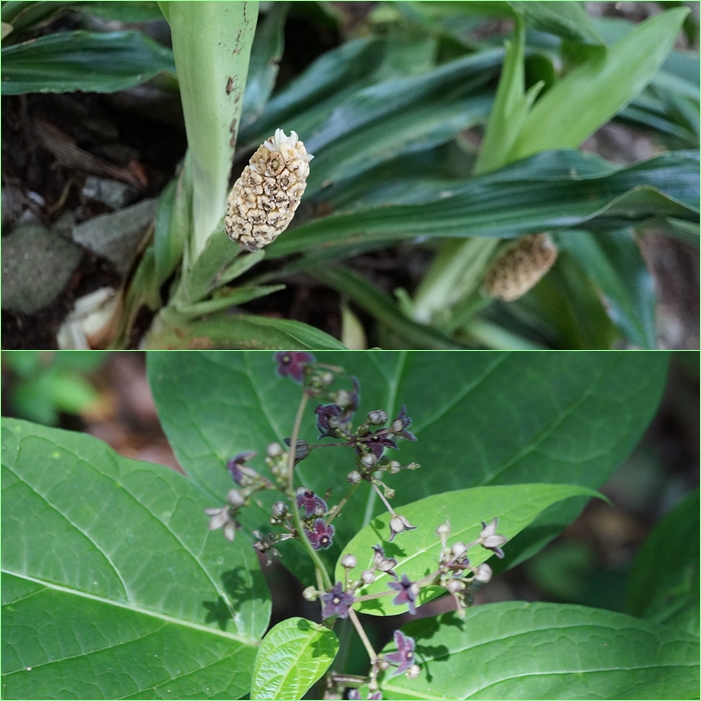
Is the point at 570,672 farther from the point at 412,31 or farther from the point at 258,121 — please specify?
the point at 412,31

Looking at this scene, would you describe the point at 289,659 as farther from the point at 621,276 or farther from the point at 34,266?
the point at 621,276

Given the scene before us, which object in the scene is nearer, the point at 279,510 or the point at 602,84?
the point at 279,510

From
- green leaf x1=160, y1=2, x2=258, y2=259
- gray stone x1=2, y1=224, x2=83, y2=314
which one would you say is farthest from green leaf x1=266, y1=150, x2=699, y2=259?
gray stone x1=2, y1=224, x2=83, y2=314

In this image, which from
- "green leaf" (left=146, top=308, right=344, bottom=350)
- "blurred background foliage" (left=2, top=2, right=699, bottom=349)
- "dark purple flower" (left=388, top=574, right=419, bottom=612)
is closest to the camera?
"dark purple flower" (left=388, top=574, right=419, bottom=612)

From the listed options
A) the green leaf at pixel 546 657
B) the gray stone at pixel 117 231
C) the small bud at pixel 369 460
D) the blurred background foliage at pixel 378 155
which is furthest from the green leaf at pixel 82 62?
the green leaf at pixel 546 657

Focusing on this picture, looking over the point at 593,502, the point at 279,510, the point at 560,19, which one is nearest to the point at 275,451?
the point at 279,510

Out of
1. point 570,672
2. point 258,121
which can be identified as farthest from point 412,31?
point 570,672

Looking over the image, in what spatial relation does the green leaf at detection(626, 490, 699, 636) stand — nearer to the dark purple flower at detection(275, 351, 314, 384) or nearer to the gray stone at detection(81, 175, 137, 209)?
the dark purple flower at detection(275, 351, 314, 384)
